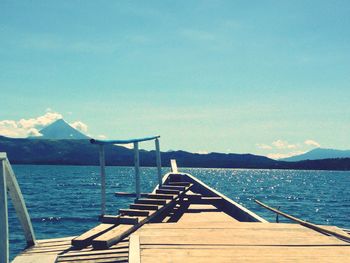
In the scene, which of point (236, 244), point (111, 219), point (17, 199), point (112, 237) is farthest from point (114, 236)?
point (17, 199)

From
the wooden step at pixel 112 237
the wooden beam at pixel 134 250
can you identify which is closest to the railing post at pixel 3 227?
the wooden step at pixel 112 237

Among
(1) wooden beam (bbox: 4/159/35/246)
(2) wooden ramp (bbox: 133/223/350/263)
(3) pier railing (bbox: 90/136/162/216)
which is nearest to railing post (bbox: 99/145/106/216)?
(3) pier railing (bbox: 90/136/162/216)

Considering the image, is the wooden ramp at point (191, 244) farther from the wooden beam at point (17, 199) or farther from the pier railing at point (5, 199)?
the pier railing at point (5, 199)

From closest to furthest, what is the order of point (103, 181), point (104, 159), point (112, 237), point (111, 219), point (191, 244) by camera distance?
point (191, 244) < point (112, 237) < point (111, 219) < point (103, 181) < point (104, 159)

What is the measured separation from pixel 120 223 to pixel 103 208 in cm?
94

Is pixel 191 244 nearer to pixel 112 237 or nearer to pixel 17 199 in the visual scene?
pixel 112 237

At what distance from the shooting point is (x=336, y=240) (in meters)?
5.89

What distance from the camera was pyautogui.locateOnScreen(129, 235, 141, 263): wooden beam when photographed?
452cm

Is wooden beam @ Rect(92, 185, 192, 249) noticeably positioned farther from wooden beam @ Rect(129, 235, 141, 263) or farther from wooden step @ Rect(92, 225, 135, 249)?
wooden beam @ Rect(129, 235, 141, 263)

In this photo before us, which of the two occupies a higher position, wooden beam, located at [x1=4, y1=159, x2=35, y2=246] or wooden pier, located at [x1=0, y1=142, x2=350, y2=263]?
wooden beam, located at [x1=4, y1=159, x2=35, y2=246]

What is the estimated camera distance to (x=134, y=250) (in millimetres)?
4895

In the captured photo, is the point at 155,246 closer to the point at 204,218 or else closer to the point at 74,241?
the point at 74,241

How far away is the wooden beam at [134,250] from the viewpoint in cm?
452

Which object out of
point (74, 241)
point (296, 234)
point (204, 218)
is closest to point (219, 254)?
point (296, 234)
